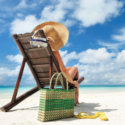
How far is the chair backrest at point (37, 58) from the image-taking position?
338 centimetres

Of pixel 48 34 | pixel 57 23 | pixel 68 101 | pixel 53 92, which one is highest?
pixel 57 23

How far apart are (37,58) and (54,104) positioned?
65.6 inches

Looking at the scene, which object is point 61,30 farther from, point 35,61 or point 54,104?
point 54,104

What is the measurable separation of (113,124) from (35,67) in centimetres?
265

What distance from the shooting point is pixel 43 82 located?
452cm

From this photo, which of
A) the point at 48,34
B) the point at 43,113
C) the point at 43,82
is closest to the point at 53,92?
the point at 43,113

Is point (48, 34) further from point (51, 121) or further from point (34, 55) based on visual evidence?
point (51, 121)

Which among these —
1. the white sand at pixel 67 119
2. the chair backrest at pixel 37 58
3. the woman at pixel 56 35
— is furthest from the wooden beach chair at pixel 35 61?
the white sand at pixel 67 119

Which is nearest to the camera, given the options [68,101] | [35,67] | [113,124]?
[113,124]

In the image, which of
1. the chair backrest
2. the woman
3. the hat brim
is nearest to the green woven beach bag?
the chair backrest

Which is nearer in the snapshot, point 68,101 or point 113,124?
point 113,124

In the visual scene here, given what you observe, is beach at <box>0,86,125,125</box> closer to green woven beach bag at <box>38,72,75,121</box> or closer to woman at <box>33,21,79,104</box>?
green woven beach bag at <box>38,72,75,121</box>

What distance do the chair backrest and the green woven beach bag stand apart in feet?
2.73

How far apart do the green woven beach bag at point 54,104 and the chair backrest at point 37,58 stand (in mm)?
831
